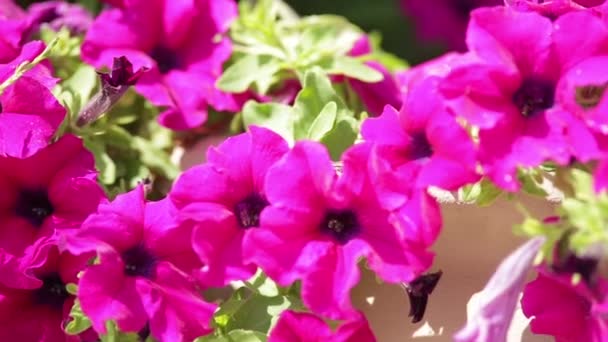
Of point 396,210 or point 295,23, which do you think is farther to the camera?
point 295,23

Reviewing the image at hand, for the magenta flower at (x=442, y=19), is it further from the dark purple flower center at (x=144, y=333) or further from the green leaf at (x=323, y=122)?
the dark purple flower center at (x=144, y=333)

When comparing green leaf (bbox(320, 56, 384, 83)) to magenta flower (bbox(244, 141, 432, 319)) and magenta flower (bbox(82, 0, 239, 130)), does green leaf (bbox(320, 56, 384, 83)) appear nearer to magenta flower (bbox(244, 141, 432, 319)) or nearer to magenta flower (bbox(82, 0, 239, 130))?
magenta flower (bbox(82, 0, 239, 130))

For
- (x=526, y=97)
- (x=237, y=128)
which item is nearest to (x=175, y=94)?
(x=237, y=128)

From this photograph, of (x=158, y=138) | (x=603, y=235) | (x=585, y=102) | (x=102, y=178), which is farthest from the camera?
(x=158, y=138)

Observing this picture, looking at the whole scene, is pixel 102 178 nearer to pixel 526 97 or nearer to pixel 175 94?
pixel 175 94

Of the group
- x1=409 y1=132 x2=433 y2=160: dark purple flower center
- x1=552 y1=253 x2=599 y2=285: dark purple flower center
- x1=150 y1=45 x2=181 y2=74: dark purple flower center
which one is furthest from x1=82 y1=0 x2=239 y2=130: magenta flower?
x1=552 y1=253 x2=599 y2=285: dark purple flower center

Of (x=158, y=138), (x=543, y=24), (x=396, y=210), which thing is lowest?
(x=158, y=138)

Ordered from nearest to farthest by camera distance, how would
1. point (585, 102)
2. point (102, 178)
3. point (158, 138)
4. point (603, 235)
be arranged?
point (603, 235)
point (585, 102)
point (102, 178)
point (158, 138)
